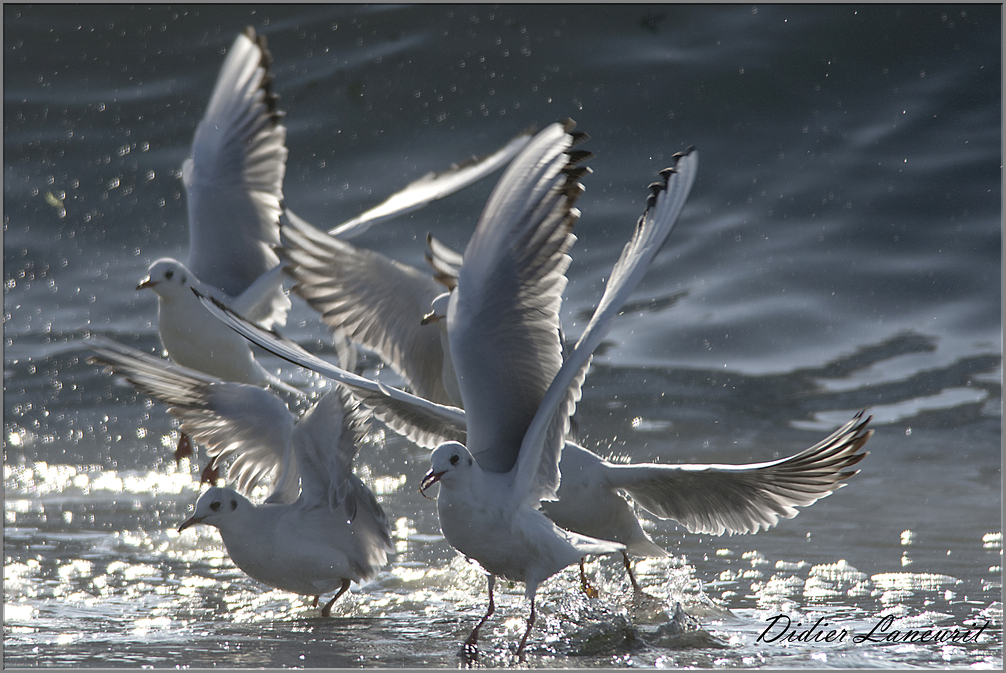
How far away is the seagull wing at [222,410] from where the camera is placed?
4.64 m

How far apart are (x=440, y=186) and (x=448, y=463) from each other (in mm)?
2390

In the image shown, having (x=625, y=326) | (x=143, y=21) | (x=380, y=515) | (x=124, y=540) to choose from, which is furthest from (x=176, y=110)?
(x=380, y=515)

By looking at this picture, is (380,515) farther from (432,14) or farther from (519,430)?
(432,14)

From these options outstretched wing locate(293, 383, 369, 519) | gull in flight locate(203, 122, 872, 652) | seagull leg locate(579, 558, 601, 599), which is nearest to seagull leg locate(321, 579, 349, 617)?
outstretched wing locate(293, 383, 369, 519)

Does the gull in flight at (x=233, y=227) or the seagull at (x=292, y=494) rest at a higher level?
the gull in flight at (x=233, y=227)

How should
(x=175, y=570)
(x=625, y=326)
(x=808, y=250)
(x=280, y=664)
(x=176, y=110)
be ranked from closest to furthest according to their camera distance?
1. (x=280, y=664)
2. (x=175, y=570)
3. (x=625, y=326)
4. (x=808, y=250)
5. (x=176, y=110)

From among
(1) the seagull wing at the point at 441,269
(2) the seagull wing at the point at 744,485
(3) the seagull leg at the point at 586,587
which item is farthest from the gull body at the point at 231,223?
(2) the seagull wing at the point at 744,485

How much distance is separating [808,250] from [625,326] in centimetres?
200

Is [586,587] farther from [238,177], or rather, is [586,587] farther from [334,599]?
[238,177]

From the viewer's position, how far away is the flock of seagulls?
352 centimetres

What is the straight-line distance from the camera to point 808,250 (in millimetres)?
9500

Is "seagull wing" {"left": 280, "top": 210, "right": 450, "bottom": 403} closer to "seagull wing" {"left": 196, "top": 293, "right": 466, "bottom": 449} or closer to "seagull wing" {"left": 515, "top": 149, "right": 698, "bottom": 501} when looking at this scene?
"seagull wing" {"left": 196, "top": 293, "right": 466, "bottom": 449}

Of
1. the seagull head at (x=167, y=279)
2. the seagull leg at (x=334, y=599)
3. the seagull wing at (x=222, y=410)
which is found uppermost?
the seagull head at (x=167, y=279)

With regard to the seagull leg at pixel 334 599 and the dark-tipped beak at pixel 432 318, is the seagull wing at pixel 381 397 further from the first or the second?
the seagull leg at pixel 334 599
